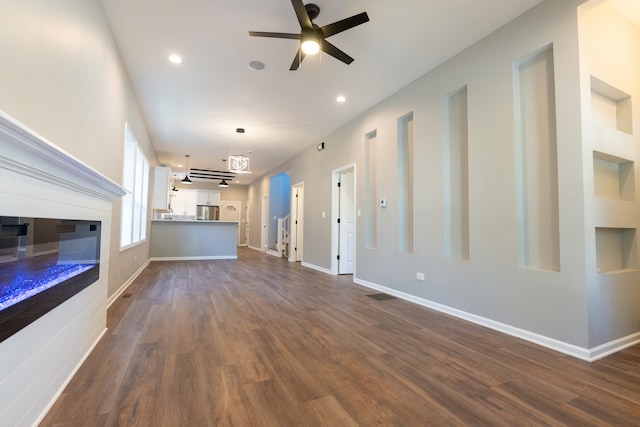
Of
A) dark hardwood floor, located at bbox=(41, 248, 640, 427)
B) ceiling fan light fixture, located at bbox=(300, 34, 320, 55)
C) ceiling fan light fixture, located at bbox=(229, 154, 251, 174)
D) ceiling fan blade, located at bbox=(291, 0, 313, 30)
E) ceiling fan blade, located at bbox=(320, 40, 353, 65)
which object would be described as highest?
ceiling fan blade, located at bbox=(291, 0, 313, 30)

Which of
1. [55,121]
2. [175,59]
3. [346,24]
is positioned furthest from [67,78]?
[346,24]

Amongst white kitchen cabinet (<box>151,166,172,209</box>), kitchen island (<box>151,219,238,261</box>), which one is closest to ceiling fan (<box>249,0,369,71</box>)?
white kitchen cabinet (<box>151,166,172,209</box>)

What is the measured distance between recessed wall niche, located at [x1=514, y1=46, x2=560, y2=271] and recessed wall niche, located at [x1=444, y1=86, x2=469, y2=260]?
603 mm

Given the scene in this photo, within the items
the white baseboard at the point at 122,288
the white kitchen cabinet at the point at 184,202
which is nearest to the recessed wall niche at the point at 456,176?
the white baseboard at the point at 122,288

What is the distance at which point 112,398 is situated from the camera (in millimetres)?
1600

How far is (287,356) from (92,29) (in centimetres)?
314

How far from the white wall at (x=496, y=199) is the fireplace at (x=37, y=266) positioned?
333cm

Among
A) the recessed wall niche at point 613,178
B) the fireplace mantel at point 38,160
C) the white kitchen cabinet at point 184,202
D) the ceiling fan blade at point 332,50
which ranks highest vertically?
the ceiling fan blade at point 332,50

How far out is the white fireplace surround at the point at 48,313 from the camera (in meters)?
1.09

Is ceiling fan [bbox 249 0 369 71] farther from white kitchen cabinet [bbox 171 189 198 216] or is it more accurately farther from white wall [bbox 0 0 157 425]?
white kitchen cabinet [bbox 171 189 198 216]

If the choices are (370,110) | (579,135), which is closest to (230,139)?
(370,110)

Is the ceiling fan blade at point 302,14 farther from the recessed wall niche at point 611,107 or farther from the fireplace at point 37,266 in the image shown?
the recessed wall niche at point 611,107

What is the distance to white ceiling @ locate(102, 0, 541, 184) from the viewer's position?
266cm

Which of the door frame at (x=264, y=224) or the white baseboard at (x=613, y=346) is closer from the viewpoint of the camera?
the white baseboard at (x=613, y=346)
